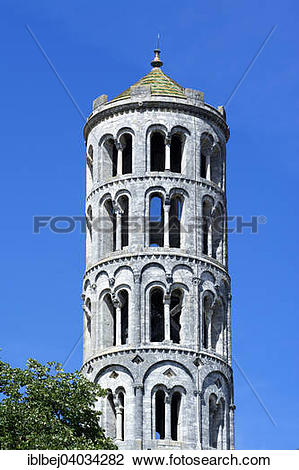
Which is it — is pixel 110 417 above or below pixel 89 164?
below

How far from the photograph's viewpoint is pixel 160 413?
88938mm

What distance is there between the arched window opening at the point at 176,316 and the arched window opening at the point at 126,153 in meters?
9.36

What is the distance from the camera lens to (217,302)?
91.9 m

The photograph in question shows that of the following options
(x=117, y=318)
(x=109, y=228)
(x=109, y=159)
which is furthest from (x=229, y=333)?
(x=109, y=159)

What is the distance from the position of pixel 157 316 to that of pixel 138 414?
7.91 metres

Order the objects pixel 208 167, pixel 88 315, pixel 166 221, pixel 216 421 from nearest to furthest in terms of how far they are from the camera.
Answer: pixel 216 421 < pixel 166 221 < pixel 88 315 < pixel 208 167

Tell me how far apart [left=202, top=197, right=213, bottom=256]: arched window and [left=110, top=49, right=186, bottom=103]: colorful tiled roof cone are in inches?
291

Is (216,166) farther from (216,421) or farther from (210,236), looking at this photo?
(216,421)

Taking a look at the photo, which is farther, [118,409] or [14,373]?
[118,409]

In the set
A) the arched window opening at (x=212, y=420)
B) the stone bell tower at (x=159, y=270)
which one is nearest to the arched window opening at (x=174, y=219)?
the stone bell tower at (x=159, y=270)

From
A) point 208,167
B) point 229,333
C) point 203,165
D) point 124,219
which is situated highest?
point 203,165
